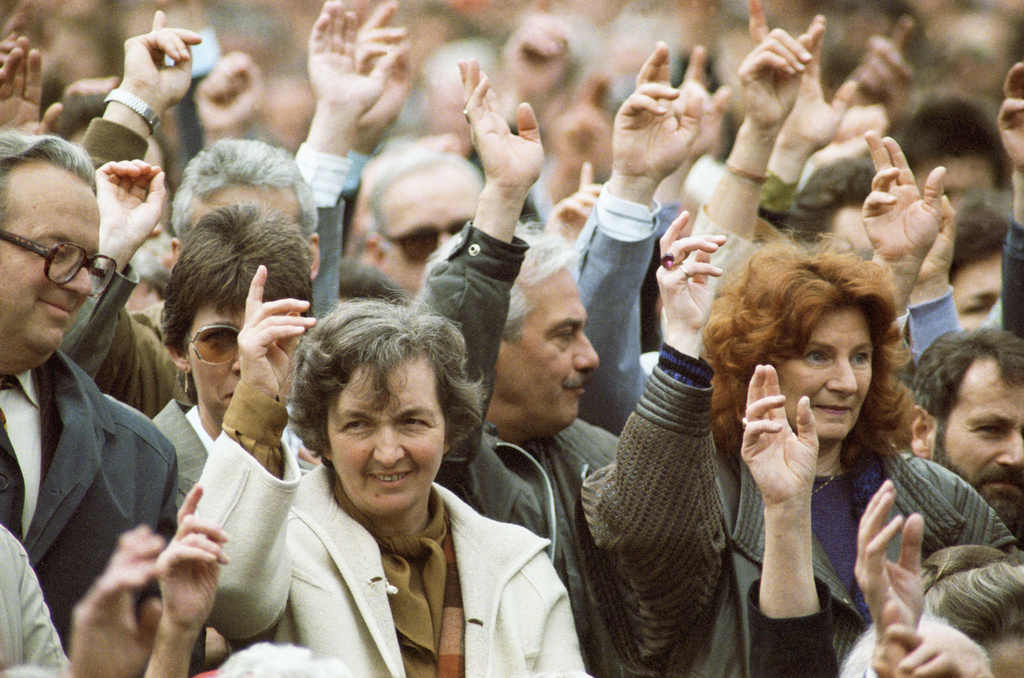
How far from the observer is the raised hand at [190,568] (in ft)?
6.91

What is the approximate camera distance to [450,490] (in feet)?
10.6

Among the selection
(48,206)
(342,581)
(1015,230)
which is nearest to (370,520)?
(342,581)

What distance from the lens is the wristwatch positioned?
3.61m

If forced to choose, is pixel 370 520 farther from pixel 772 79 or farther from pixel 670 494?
pixel 772 79

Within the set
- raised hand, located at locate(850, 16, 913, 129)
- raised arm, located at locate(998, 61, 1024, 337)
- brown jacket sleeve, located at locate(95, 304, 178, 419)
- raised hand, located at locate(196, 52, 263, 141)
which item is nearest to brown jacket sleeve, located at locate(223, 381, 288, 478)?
brown jacket sleeve, located at locate(95, 304, 178, 419)

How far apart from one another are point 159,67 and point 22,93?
21.0 inches

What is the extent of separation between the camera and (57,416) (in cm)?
250

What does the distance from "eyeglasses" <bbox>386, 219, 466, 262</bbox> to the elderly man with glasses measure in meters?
2.22

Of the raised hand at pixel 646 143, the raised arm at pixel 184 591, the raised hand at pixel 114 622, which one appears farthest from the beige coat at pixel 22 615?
the raised hand at pixel 646 143

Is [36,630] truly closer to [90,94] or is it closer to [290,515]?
[290,515]

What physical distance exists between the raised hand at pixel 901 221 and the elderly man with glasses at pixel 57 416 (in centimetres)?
229

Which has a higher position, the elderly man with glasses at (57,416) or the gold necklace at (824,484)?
the elderly man with glasses at (57,416)

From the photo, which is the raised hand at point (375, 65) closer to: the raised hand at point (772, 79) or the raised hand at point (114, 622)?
the raised hand at point (772, 79)

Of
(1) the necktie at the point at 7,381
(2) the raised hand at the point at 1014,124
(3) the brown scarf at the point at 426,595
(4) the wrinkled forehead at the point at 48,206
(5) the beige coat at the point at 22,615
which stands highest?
(2) the raised hand at the point at 1014,124
